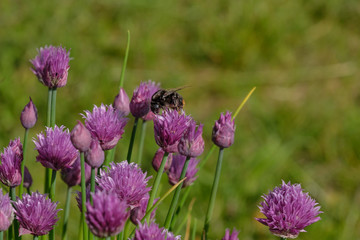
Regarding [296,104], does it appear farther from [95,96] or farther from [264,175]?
[95,96]

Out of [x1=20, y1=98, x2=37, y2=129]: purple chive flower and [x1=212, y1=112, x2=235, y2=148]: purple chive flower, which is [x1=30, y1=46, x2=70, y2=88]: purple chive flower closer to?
[x1=20, y1=98, x2=37, y2=129]: purple chive flower

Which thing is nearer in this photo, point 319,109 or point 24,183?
point 24,183

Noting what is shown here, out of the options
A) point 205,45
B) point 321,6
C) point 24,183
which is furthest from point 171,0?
point 24,183

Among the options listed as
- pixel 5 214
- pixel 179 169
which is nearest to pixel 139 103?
pixel 179 169

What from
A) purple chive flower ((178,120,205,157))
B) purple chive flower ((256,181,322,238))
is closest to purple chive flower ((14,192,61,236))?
purple chive flower ((178,120,205,157))

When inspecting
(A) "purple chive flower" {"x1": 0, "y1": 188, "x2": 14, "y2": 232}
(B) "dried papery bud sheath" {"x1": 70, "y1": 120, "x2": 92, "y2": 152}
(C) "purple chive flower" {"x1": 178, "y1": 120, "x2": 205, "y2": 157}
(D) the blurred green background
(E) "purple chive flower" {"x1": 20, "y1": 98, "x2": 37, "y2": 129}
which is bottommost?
(A) "purple chive flower" {"x1": 0, "y1": 188, "x2": 14, "y2": 232}

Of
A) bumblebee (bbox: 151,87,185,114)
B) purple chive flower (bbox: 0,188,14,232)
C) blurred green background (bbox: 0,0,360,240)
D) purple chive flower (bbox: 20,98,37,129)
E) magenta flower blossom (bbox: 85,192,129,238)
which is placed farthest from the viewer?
blurred green background (bbox: 0,0,360,240)

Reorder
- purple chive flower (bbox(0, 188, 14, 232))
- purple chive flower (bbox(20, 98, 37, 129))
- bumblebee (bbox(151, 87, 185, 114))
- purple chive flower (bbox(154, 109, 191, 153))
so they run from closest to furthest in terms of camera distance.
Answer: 1. purple chive flower (bbox(0, 188, 14, 232))
2. purple chive flower (bbox(154, 109, 191, 153))
3. purple chive flower (bbox(20, 98, 37, 129))
4. bumblebee (bbox(151, 87, 185, 114))
